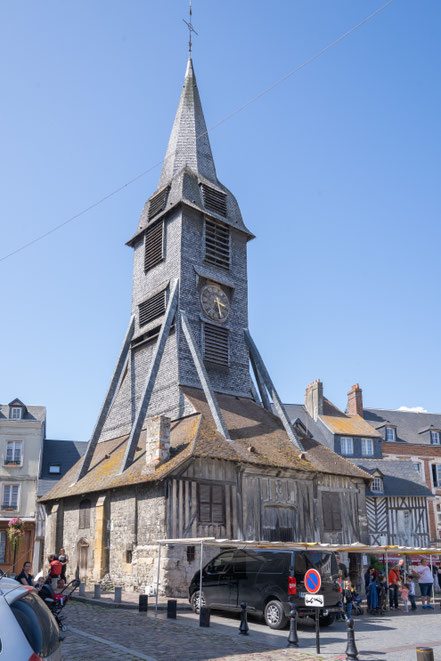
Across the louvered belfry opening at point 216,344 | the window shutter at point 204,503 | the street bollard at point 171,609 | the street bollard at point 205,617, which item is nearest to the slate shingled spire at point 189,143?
the louvered belfry opening at point 216,344

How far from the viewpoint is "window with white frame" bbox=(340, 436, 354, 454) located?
34.2 meters

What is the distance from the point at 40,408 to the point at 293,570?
2613 cm

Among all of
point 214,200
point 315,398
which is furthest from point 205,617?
point 315,398

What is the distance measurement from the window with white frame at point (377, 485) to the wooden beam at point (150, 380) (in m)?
14.8

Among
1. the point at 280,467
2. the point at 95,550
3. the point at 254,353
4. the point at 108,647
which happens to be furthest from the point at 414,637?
the point at 254,353

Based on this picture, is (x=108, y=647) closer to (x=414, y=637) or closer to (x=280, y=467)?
(x=414, y=637)

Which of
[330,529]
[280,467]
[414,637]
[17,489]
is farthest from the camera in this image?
[17,489]

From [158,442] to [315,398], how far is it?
20.4 m

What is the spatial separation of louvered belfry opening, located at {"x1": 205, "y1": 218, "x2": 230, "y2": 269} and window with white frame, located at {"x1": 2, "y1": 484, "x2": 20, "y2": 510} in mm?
16802

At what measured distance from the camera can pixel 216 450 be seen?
710 inches

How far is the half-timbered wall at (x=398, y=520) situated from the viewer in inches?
1172

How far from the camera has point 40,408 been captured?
34062mm

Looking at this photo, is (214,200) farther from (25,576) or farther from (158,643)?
(158,643)

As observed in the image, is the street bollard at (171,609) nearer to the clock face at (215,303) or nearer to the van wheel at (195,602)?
the van wheel at (195,602)
